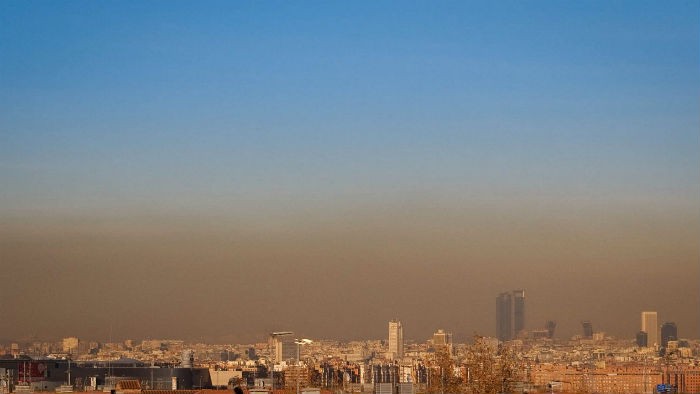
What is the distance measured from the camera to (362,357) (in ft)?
566

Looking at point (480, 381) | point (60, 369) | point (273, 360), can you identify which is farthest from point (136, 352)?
point (480, 381)

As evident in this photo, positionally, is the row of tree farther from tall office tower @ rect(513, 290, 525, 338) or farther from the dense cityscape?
tall office tower @ rect(513, 290, 525, 338)

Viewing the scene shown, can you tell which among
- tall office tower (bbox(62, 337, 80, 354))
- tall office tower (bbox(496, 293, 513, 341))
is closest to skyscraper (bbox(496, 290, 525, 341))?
tall office tower (bbox(496, 293, 513, 341))

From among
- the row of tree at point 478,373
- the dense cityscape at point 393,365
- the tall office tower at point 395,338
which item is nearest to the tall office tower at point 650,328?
the dense cityscape at point 393,365

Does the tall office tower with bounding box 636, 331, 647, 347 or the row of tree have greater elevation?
the tall office tower with bounding box 636, 331, 647, 347

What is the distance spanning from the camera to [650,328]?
147375 mm

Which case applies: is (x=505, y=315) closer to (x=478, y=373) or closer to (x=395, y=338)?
(x=395, y=338)

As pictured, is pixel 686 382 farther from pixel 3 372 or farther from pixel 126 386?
pixel 3 372

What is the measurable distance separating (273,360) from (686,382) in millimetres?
78778

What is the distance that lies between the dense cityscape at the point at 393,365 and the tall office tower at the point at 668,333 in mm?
160

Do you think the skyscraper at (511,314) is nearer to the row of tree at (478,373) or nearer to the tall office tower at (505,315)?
the tall office tower at (505,315)

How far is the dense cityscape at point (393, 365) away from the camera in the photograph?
250 feet

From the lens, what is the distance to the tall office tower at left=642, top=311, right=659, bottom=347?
145 m

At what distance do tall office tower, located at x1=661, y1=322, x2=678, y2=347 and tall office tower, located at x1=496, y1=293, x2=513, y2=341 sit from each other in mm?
26144
